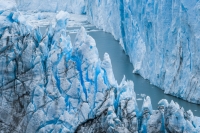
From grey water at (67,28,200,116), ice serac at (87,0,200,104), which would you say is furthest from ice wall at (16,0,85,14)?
ice serac at (87,0,200,104)

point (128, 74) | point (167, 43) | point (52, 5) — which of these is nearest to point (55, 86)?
point (167, 43)

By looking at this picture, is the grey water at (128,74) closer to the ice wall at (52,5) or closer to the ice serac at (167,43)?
the ice serac at (167,43)

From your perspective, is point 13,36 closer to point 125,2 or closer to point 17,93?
point 17,93

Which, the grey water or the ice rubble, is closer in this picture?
the ice rubble

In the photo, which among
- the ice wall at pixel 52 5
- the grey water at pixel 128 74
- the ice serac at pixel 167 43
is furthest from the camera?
the ice wall at pixel 52 5

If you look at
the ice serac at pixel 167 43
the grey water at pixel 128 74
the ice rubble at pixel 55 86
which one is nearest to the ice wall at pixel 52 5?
the grey water at pixel 128 74

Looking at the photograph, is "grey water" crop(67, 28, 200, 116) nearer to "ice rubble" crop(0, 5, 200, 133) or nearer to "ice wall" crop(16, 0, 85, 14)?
"ice rubble" crop(0, 5, 200, 133)
